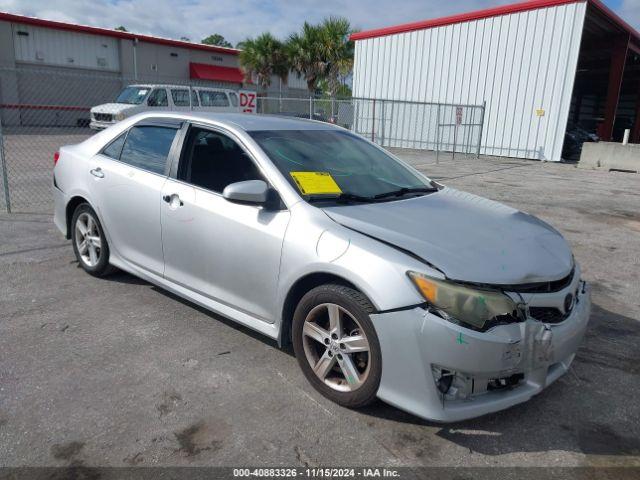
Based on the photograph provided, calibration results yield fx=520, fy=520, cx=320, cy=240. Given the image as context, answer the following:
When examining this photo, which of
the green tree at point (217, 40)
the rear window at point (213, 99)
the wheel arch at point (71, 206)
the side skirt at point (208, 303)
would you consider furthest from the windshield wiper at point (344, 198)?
the green tree at point (217, 40)

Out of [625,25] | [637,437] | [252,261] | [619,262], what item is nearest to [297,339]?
[252,261]

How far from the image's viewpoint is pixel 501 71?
19.1 m

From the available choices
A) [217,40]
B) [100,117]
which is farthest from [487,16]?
[217,40]

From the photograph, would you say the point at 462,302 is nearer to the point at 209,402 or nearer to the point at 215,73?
the point at 209,402

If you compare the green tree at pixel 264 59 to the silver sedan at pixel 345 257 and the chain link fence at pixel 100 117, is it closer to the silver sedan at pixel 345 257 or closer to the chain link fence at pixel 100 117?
the chain link fence at pixel 100 117

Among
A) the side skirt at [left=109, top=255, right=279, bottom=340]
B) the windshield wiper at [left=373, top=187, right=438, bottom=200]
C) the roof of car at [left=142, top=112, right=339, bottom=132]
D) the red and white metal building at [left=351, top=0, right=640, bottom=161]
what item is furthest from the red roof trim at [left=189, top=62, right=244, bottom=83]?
the windshield wiper at [left=373, top=187, right=438, bottom=200]

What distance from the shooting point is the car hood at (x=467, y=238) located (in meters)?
2.62

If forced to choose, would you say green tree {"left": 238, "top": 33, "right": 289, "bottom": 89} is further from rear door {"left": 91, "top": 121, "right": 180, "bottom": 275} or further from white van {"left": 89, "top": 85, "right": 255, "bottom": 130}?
rear door {"left": 91, "top": 121, "right": 180, "bottom": 275}

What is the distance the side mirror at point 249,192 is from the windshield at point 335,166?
214 mm

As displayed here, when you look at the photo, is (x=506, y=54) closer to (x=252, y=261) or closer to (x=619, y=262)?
(x=619, y=262)

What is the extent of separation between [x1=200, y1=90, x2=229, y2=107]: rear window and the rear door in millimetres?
13460

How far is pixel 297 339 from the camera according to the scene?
118 inches

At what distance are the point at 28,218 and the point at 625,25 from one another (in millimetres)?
21886

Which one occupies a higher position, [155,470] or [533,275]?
[533,275]
